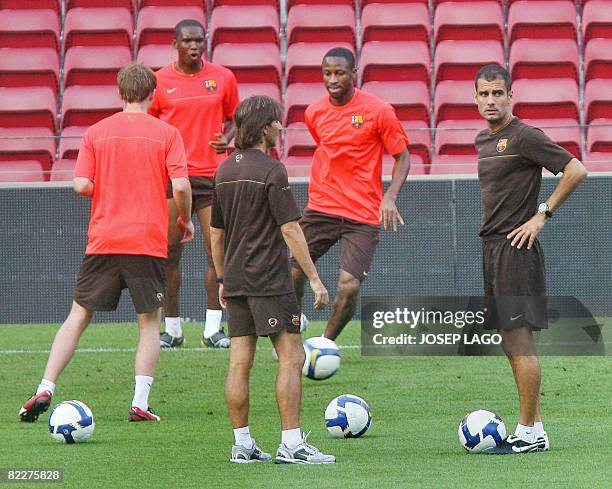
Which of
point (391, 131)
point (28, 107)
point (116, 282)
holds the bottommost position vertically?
point (28, 107)

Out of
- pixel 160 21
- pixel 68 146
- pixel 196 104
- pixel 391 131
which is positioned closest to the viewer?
pixel 391 131

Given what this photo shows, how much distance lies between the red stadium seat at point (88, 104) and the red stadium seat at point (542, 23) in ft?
15.1

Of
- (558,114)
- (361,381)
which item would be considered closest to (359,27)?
(558,114)

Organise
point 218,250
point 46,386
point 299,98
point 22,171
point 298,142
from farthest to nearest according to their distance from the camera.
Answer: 1. point 299,98
2. point 298,142
3. point 22,171
4. point 46,386
5. point 218,250

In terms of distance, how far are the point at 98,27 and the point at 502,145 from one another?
9.65 m

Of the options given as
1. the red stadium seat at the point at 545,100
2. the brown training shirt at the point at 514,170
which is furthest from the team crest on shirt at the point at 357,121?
the red stadium seat at the point at 545,100

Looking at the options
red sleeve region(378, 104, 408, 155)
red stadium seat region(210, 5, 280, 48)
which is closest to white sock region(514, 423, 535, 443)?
red sleeve region(378, 104, 408, 155)

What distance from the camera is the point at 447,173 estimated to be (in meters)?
13.0

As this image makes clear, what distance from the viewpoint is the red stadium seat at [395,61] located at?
1484 cm

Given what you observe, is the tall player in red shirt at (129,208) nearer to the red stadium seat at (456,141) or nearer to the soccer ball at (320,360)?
the soccer ball at (320,360)

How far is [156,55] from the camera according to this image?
592 inches

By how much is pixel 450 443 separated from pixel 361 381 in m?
2.55

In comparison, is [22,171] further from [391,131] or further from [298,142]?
[391,131]

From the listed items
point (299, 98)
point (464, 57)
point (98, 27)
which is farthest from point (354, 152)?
point (98, 27)
